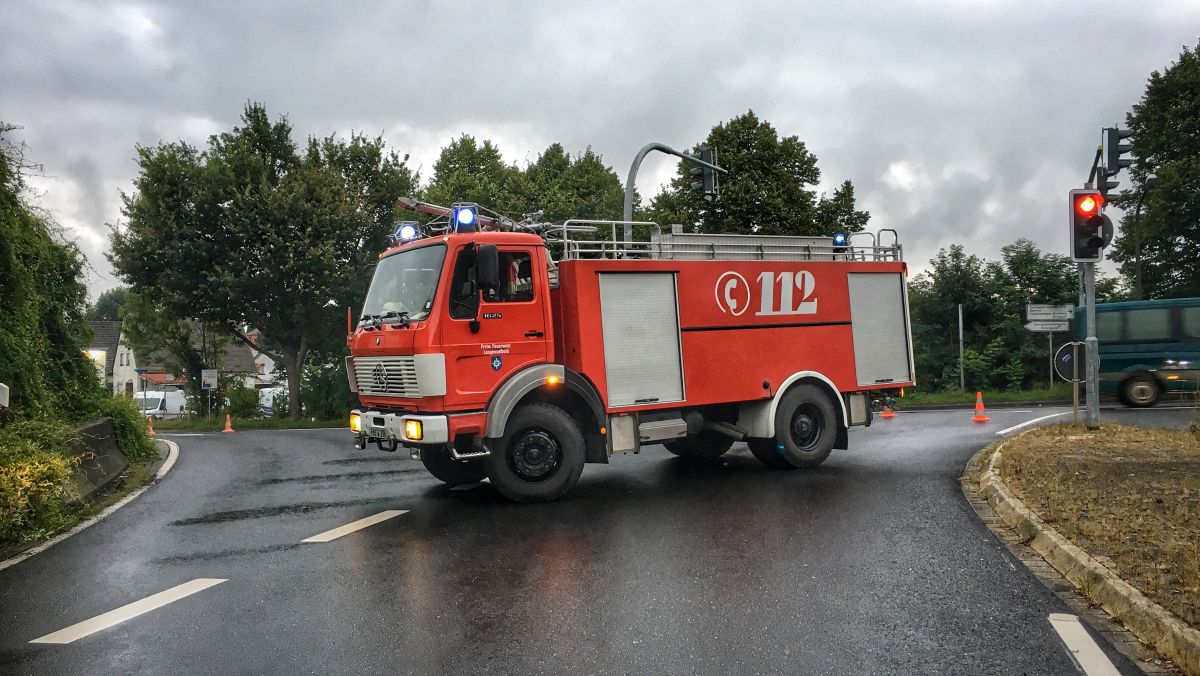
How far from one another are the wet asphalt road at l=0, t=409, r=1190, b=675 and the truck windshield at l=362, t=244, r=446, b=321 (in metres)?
1.97

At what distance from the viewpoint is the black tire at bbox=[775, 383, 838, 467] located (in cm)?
968

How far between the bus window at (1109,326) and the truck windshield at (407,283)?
58.4ft

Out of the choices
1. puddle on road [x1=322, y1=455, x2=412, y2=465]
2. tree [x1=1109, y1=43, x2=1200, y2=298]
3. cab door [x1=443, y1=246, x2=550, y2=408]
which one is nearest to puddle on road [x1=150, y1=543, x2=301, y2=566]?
cab door [x1=443, y1=246, x2=550, y2=408]

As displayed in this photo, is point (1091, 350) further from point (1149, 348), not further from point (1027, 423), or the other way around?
point (1149, 348)

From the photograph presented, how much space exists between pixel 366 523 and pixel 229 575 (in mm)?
1778

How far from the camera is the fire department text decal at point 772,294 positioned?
9.34 metres

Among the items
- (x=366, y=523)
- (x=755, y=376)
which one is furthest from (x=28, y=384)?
(x=755, y=376)

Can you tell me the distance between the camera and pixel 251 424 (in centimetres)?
2792

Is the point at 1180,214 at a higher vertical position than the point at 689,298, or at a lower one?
higher

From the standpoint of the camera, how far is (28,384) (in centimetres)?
938

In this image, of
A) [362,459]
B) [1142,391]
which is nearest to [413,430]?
[362,459]

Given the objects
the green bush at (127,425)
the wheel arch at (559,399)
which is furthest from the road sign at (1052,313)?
the green bush at (127,425)

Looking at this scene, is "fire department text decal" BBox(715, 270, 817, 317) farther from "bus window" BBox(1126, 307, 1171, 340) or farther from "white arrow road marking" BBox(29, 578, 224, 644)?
"bus window" BBox(1126, 307, 1171, 340)

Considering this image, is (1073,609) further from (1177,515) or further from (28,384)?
(28,384)
